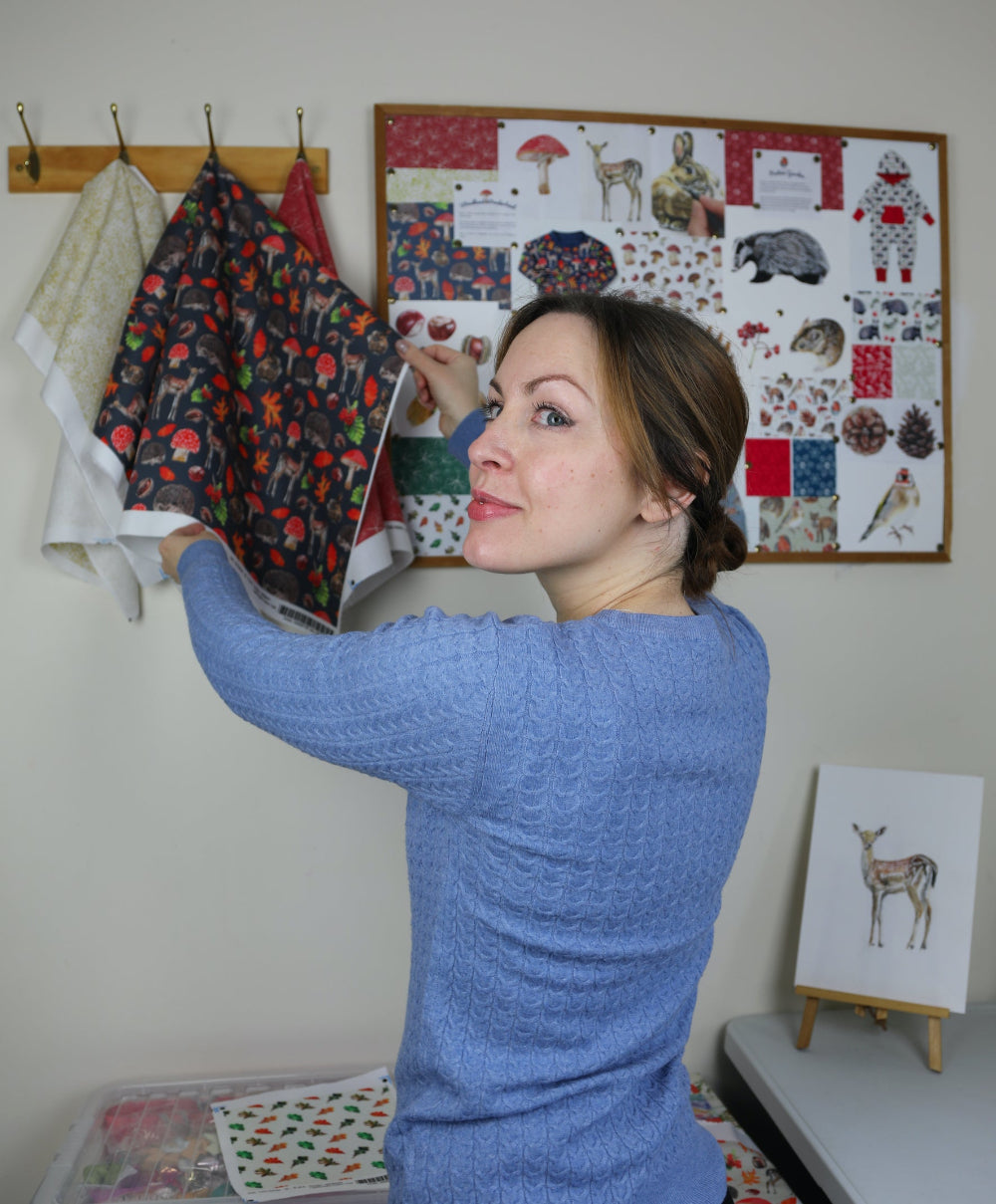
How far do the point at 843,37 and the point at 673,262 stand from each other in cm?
51

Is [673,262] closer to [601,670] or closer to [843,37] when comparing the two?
[843,37]

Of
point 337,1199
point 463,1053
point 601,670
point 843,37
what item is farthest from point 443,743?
point 843,37

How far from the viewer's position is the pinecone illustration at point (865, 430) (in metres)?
1.76

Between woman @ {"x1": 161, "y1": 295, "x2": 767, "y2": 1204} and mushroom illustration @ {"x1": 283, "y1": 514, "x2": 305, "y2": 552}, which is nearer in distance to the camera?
woman @ {"x1": 161, "y1": 295, "x2": 767, "y2": 1204}

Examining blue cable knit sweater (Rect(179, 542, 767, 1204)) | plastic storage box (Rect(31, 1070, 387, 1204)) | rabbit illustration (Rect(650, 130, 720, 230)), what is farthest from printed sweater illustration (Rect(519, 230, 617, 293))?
plastic storage box (Rect(31, 1070, 387, 1204))

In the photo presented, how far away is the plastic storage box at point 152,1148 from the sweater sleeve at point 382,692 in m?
0.83

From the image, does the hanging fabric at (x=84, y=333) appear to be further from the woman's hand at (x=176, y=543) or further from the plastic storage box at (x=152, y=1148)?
the plastic storage box at (x=152, y=1148)

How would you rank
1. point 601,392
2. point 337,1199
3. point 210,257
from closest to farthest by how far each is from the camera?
point 601,392 → point 337,1199 → point 210,257

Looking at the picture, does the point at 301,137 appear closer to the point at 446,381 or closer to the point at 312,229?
the point at 312,229

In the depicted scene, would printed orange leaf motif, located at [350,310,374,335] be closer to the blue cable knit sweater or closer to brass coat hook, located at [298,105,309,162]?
brass coat hook, located at [298,105,309,162]

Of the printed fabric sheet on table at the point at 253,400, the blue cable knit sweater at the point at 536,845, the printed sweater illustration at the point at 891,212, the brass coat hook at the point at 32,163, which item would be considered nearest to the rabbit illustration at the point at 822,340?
the printed sweater illustration at the point at 891,212

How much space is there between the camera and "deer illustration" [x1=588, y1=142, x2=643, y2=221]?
5.51 ft

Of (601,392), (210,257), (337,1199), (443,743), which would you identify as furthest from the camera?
(210,257)

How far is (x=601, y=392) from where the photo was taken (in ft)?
3.15
